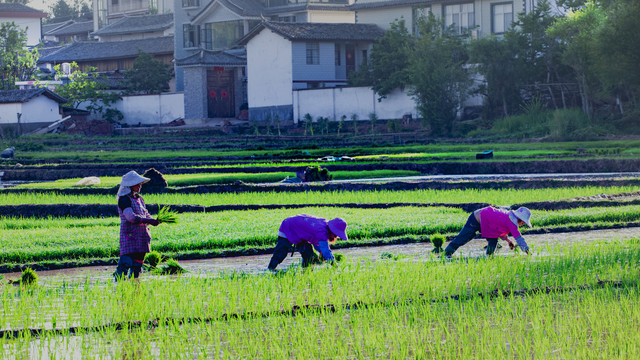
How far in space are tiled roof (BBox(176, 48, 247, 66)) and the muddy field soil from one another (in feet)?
127

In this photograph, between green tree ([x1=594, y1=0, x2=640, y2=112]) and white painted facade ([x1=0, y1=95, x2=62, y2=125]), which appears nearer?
green tree ([x1=594, y1=0, x2=640, y2=112])

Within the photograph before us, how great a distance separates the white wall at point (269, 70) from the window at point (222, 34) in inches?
221

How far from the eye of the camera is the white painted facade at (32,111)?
48.8m

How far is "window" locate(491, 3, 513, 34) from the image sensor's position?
41.9m

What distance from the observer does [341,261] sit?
11.0 m

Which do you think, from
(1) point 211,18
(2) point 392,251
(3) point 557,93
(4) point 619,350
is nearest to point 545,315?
(4) point 619,350

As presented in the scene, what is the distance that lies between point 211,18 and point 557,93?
25178 millimetres

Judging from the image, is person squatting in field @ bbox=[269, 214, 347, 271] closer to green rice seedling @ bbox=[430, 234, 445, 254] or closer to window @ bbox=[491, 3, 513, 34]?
green rice seedling @ bbox=[430, 234, 445, 254]

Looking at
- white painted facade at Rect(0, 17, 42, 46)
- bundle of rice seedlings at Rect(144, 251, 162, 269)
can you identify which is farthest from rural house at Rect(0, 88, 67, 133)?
bundle of rice seedlings at Rect(144, 251, 162, 269)

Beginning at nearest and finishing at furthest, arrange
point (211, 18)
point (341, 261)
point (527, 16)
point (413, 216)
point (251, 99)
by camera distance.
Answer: point (341, 261), point (413, 216), point (527, 16), point (251, 99), point (211, 18)

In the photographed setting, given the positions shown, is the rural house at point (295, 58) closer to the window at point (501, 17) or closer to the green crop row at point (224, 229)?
the window at point (501, 17)

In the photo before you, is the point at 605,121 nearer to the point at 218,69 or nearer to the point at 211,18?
the point at 218,69

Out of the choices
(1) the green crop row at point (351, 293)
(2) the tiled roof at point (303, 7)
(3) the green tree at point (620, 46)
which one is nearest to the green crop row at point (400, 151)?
(3) the green tree at point (620, 46)

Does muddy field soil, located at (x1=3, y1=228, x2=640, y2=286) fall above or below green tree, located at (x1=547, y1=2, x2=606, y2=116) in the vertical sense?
below
